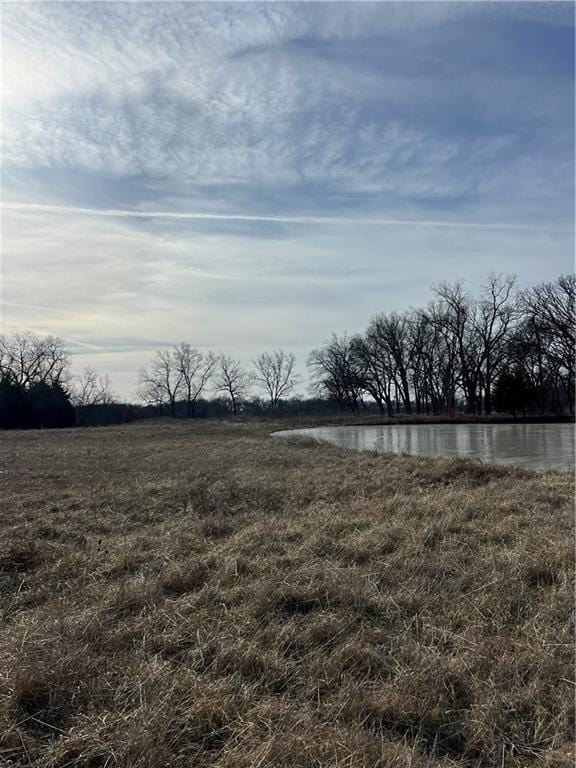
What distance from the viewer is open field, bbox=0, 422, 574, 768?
2463mm

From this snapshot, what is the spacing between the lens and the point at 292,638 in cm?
344

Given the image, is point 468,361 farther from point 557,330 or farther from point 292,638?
point 292,638

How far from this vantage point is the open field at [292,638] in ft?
8.08

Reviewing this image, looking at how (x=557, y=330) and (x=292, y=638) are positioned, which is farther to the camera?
(x=557, y=330)

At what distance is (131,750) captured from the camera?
7.79 feet

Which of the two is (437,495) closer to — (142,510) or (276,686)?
(142,510)

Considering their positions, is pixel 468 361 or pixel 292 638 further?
pixel 468 361

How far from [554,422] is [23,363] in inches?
2275

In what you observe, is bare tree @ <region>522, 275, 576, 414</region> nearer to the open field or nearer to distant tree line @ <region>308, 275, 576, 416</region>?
distant tree line @ <region>308, 275, 576, 416</region>

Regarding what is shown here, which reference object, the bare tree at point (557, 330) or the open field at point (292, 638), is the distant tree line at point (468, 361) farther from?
the open field at point (292, 638)

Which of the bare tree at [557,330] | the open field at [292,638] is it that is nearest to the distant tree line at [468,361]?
the bare tree at [557,330]

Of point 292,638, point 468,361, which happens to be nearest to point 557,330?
point 468,361

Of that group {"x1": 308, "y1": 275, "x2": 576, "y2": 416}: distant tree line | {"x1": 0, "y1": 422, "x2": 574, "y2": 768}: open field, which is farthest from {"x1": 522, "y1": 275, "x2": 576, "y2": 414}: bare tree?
{"x1": 0, "y1": 422, "x2": 574, "y2": 768}: open field

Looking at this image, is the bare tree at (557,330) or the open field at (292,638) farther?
the bare tree at (557,330)
